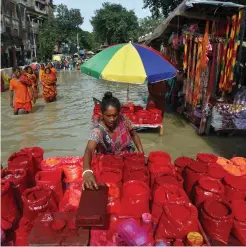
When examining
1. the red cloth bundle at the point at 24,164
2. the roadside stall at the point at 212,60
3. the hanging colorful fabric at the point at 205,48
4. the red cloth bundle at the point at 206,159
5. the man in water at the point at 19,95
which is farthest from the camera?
the man in water at the point at 19,95

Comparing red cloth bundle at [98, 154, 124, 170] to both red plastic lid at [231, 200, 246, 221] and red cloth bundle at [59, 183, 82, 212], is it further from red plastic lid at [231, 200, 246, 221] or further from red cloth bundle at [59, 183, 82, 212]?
red plastic lid at [231, 200, 246, 221]

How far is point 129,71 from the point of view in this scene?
426 cm

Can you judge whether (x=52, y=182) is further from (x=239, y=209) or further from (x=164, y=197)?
(x=239, y=209)

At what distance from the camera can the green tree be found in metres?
41.4

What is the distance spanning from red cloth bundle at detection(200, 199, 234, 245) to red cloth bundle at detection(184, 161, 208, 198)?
393 millimetres

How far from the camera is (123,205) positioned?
1627 mm

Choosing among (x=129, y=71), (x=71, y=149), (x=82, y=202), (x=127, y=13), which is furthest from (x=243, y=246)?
(x=127, y=13)

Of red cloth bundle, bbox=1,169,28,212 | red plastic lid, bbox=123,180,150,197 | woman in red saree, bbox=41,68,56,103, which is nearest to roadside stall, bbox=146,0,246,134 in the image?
red plastic lid, bbox=123,180,150,197

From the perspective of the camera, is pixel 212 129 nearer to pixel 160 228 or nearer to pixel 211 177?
pixel 211 177

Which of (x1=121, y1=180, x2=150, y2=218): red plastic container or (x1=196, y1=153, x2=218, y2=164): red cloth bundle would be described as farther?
(x1=196, y1=153, x2=218, y2=164): red cloth bundle

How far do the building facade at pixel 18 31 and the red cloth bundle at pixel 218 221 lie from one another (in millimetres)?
23295

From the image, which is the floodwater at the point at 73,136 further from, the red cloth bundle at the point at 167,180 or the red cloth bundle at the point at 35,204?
the red cloth bundle at the point at 35,204

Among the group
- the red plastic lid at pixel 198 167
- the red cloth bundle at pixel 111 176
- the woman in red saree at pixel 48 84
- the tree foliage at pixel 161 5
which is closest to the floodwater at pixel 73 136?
the woman in red saree at pixel 48 84

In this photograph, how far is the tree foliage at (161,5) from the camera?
1560 cm
